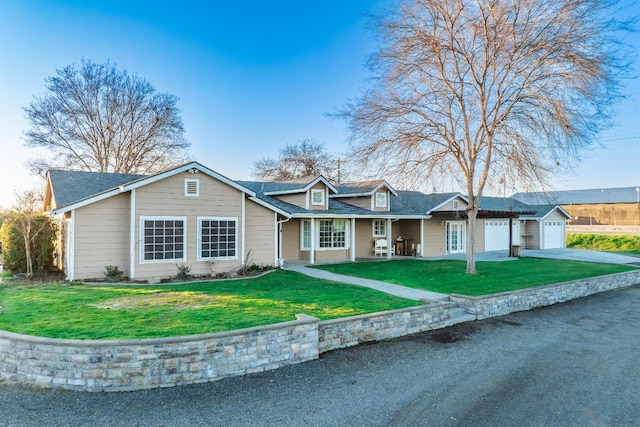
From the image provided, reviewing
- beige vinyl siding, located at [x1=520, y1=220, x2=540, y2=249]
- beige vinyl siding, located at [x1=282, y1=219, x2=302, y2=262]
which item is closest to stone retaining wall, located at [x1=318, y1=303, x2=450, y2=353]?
beige vinyl siding, located at [x1=282, y1=219, x2=302, y2=262]

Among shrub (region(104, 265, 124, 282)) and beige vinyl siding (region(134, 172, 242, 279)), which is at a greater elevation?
beige vinyl siding (region(134, 172, 242, 279))

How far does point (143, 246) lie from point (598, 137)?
1542 cm

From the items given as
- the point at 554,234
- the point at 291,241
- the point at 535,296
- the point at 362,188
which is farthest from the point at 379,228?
the point at 554,234

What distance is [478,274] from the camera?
46.9 feet

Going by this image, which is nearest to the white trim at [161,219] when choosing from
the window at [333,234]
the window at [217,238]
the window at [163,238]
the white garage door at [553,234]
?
the window at [163,238]

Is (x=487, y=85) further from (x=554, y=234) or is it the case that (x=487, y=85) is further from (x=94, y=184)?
(x=554, y=234)

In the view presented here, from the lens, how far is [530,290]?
1145 centimetres

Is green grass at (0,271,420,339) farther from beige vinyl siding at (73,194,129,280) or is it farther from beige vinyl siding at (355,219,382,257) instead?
beige vinyl siding at (355,219,382,257)

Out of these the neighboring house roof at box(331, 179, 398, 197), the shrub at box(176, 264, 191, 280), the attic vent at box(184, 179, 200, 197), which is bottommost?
the shrub at box(176, 264, 191, 280)

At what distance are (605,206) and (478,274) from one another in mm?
44714

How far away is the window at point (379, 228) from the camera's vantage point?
20562mm

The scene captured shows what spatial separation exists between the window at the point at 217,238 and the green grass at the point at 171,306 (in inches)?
62.6

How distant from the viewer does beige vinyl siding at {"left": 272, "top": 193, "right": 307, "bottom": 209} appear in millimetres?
17391

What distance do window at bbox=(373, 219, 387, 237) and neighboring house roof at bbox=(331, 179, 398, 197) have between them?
71.8 inches
